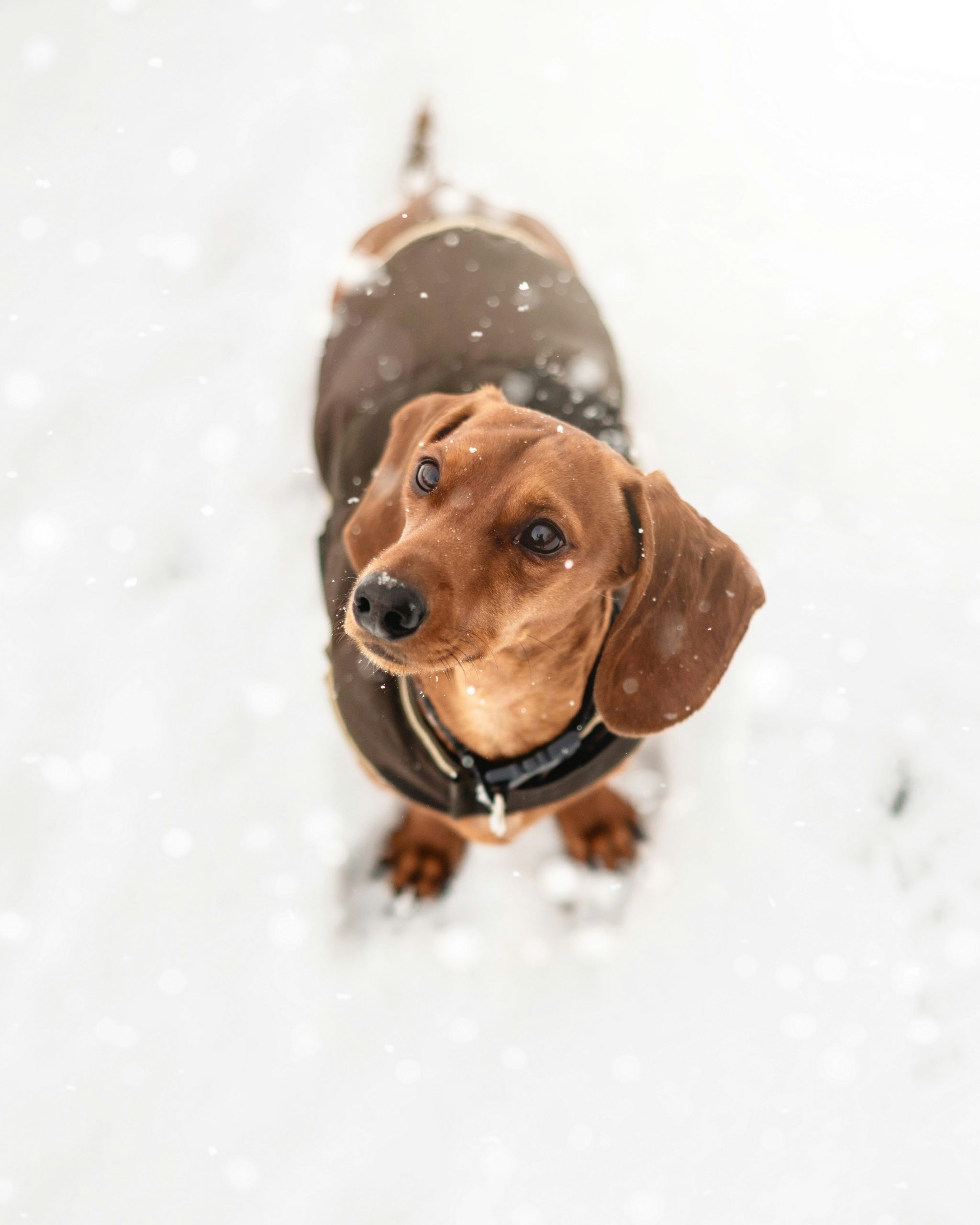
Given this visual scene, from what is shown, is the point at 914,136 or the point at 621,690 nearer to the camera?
the point at 621,690

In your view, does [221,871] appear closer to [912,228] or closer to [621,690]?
[621,690]

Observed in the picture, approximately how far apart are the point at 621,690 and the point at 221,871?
134 cm

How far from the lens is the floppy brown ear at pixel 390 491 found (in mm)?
1655

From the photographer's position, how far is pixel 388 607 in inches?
51.4

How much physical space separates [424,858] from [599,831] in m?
0.48

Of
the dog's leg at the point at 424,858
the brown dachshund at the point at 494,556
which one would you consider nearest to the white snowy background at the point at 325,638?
the dog's leg at the point at 424,858

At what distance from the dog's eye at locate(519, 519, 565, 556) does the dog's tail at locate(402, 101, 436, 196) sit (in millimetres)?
1869

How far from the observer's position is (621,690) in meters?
1.55

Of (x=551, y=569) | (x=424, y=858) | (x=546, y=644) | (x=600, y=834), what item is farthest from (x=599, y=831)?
(x=551, y=569)

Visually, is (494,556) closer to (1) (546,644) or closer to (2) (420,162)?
(1) (546,644)

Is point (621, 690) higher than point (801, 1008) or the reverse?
higher

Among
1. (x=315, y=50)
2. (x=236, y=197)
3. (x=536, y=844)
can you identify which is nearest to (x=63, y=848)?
(x=536, y=844)

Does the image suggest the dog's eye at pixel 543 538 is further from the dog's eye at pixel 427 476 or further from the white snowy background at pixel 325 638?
the white snowy background at pixel 325 638

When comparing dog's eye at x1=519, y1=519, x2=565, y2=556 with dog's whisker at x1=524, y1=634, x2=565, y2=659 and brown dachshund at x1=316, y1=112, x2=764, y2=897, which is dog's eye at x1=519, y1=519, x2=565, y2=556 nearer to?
brown dachshund at x1=316, y1=112, x2=764, y2=897
